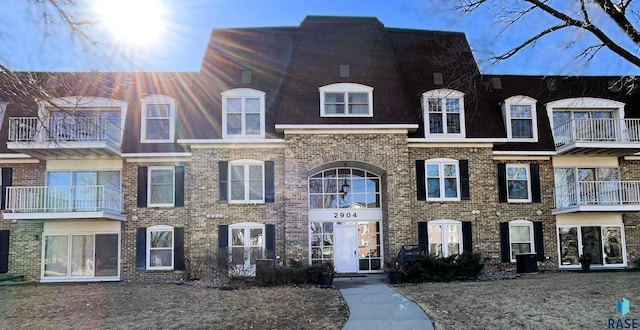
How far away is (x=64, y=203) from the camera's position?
793 inches

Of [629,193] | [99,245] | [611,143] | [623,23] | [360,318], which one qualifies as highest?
[623,23]

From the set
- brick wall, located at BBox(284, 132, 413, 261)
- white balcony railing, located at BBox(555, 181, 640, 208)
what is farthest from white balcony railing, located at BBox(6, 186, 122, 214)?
white balcony railing, located at BBox(555, 181, 640, 208)

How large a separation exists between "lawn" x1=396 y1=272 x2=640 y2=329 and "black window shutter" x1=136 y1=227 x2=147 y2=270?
1062 centimetres

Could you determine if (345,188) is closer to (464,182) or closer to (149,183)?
(464,182)

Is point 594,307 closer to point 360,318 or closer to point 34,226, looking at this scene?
point 360,318

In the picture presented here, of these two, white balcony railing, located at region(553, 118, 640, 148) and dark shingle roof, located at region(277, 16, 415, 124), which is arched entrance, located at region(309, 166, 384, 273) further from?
white balcony railing, located at region(553, 118, 640, 148)

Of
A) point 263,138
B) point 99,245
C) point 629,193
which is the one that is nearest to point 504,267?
point 629,193

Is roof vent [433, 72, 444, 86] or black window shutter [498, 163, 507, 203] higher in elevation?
roof vent [433, 72, 444, 86]

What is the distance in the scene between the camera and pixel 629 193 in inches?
848

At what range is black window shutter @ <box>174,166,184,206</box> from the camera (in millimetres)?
20938

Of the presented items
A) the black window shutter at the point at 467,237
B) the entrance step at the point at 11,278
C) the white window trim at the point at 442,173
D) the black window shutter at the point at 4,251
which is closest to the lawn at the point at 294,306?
the entrance step at the point at 11,278

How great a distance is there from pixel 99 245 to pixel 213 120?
22.1ft

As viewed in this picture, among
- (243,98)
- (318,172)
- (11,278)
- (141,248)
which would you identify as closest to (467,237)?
(318,172)

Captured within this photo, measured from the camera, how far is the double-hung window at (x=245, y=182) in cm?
2048
